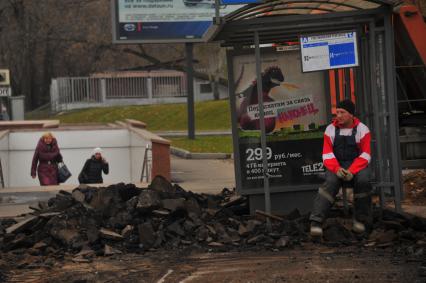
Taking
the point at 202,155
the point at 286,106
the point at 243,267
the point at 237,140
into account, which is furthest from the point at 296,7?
the point at 202,155

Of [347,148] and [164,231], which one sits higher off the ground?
[347,148]

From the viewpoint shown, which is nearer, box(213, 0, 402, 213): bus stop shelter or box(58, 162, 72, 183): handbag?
box(213, 0, 402, 213): bus stop shelter

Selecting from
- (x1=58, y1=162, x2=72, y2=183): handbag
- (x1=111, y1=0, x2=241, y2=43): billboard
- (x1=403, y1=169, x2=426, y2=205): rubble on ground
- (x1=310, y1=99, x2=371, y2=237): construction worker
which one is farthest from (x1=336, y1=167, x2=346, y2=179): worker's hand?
(x1=111, y1=0, x2=241, y2=43): billboard

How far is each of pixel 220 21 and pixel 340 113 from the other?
1.65m

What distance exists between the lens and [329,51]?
32.7ft


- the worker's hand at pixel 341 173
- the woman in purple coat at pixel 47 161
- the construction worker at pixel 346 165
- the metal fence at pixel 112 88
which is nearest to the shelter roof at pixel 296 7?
the construction worker at pixel 346 165

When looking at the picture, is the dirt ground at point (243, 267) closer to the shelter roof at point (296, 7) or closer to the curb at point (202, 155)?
the shelter roof at point (296, 7)

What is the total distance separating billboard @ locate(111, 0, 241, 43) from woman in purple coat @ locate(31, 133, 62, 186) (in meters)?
12.0

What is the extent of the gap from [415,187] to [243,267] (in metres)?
5.33

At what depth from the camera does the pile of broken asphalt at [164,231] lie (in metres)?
9.06

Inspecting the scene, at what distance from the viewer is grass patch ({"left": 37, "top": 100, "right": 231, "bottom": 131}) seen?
4325cm

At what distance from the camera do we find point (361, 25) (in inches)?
404

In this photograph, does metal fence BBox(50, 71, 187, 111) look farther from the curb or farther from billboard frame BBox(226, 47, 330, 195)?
billboard frame BBox(226, 47, 330, 195)

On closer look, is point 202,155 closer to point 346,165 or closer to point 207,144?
point 207,144
